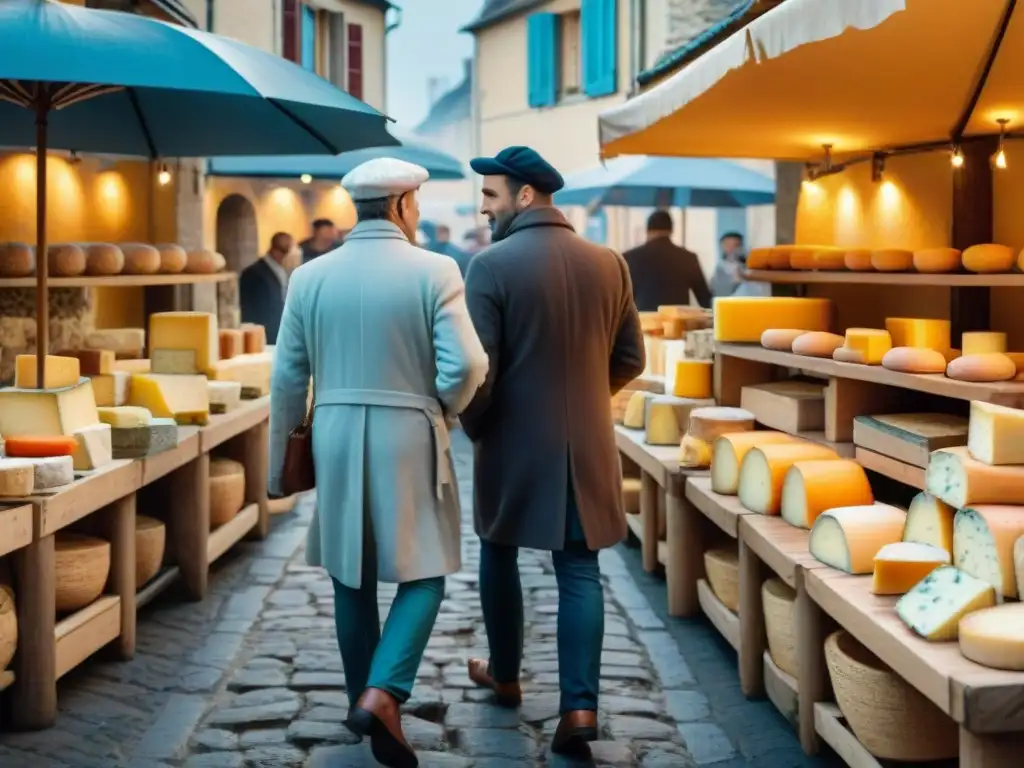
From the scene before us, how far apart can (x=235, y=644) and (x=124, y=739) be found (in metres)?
1.18

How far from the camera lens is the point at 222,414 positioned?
7.16 meters

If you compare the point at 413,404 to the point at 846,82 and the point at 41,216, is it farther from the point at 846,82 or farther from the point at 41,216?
the point at 41,216

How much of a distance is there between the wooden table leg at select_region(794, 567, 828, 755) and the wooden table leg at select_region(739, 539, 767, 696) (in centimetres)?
64

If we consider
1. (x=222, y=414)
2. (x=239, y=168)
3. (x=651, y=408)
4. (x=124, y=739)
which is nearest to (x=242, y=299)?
(x=239, y=168)

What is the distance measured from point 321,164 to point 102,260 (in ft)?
17.4

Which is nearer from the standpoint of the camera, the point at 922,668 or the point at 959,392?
the point at 922,668

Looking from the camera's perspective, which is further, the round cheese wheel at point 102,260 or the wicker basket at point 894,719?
the round cheese wheel at point 102,260

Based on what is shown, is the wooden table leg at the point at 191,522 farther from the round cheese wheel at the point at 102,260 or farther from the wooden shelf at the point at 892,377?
the wooden shelf at the point at 892,377

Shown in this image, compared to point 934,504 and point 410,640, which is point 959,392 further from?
point 410,640

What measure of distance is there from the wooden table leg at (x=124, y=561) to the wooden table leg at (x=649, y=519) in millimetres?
2451

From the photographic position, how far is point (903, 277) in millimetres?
5527

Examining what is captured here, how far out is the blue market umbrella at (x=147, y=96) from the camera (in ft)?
15.7

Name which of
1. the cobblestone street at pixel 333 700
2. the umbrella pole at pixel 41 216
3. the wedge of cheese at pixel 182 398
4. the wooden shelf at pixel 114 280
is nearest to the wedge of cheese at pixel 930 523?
the cobblestone street at pixel 333 700

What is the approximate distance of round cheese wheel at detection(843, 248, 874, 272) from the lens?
5848 millimetres
